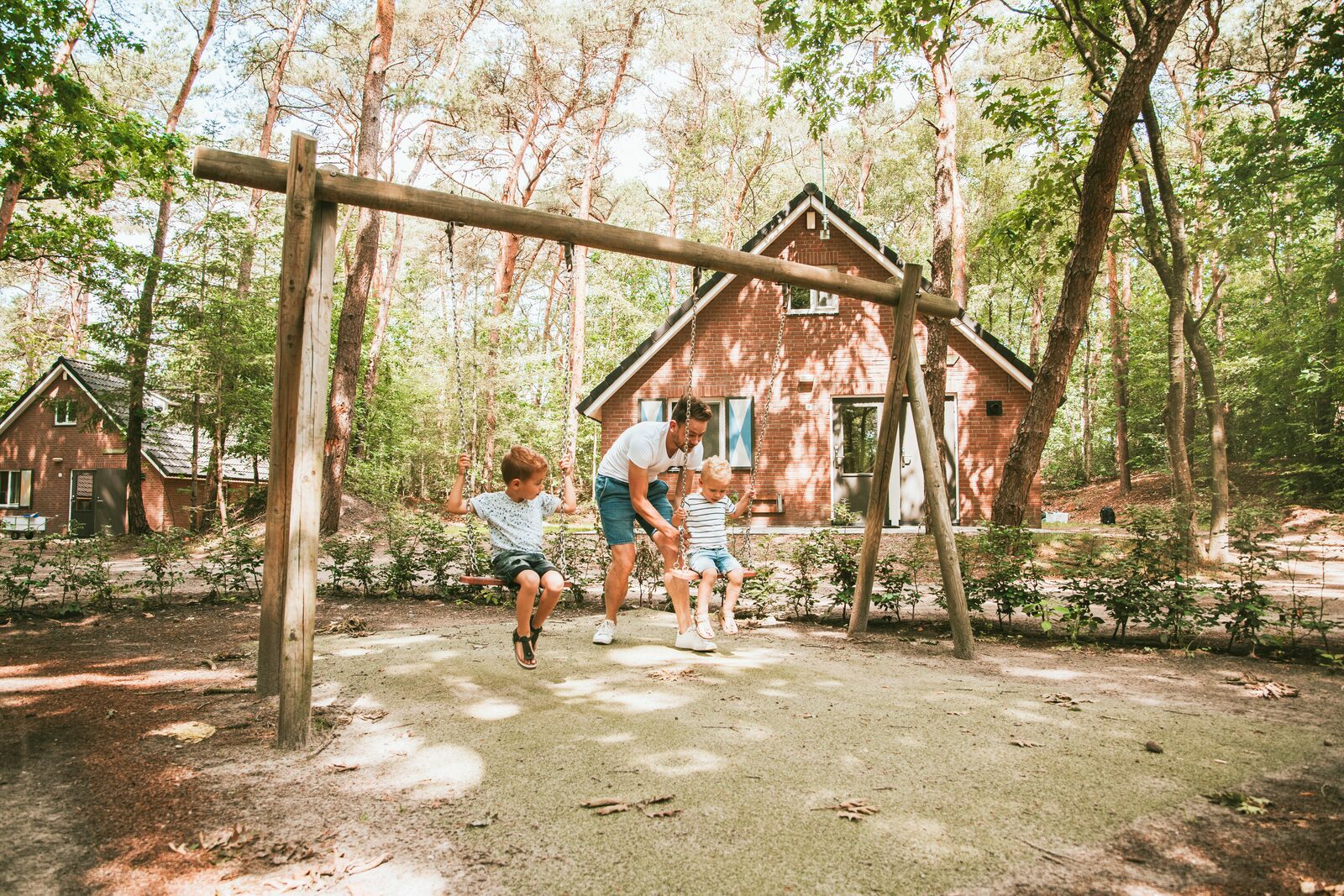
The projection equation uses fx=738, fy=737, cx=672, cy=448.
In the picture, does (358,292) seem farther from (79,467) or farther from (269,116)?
(79,467)

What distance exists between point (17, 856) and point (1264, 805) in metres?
4.60

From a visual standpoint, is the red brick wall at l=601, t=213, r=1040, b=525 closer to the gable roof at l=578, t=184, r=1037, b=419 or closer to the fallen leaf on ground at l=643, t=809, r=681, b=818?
the gable roof at l=578, t=184, r=1037, b=419

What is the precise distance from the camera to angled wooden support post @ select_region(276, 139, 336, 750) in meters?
3.65

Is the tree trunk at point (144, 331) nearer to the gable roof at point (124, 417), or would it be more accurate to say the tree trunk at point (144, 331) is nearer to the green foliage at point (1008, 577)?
the gable roof at point (124, 417)

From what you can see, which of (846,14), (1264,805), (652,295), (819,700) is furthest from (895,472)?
(652,295)

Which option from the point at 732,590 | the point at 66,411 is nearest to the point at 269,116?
the point at 66,411

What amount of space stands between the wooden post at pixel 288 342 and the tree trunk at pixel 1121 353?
27.8 metres

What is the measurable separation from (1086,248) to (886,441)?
4063mm

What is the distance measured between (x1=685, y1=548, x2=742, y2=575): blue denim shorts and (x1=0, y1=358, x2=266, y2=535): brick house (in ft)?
73.5

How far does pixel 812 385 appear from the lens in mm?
16906

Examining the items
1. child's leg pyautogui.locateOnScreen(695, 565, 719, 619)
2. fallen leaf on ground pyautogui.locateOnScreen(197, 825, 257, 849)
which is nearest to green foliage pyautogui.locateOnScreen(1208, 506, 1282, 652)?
child's leg pyautogui.locateOnScreen(695, 565, 719, 619)

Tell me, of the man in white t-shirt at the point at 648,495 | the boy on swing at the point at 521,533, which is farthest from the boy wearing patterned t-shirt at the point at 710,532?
the boy on swing at the point at 521,533

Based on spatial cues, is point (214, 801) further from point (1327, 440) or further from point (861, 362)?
point (1327, 440)

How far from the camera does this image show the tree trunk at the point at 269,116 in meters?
18.4
